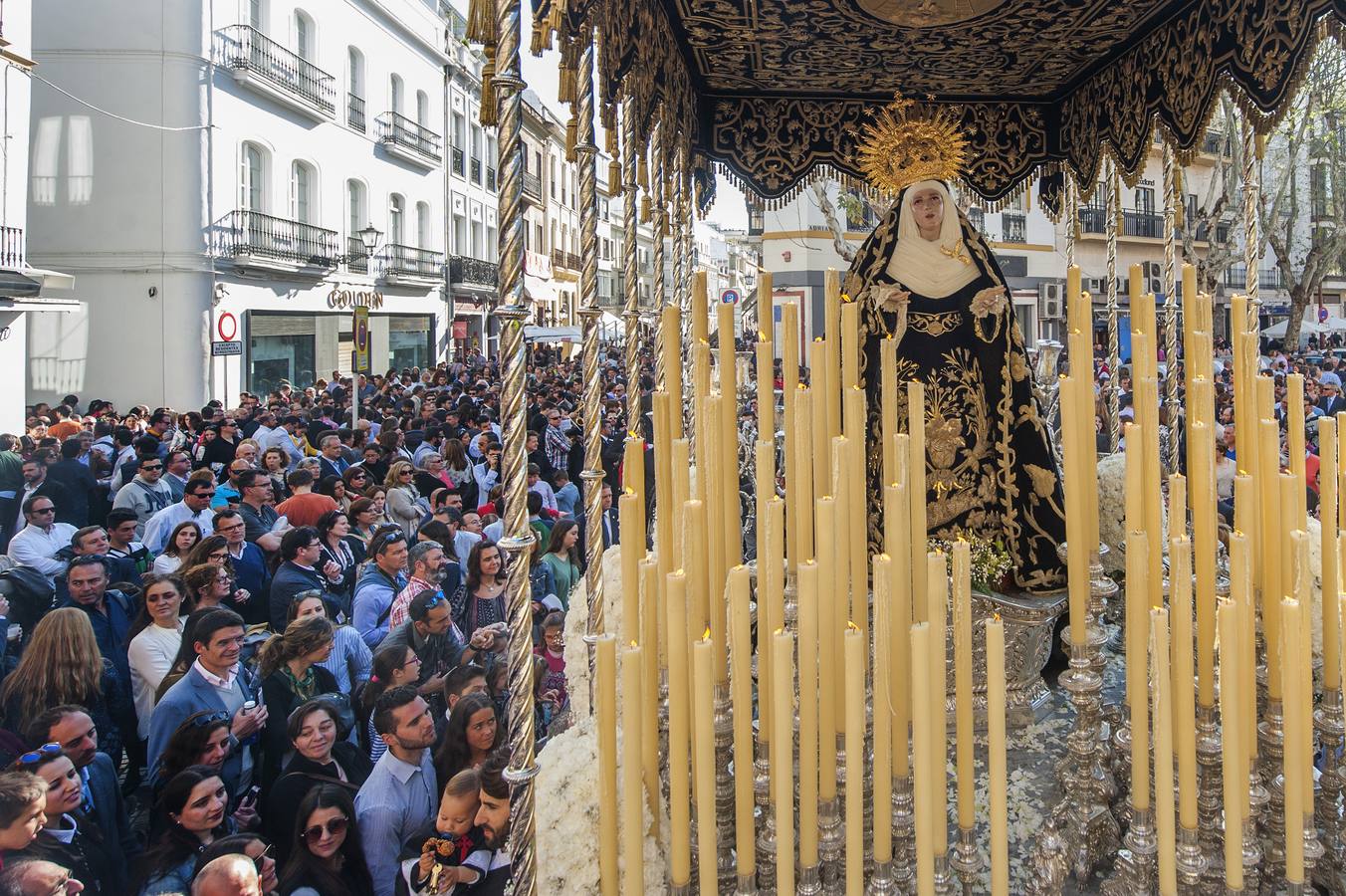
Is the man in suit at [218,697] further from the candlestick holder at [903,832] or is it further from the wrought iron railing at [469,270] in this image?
the wrought iron railing at [469,270]

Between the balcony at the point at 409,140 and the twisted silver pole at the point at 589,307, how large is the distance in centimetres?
2156

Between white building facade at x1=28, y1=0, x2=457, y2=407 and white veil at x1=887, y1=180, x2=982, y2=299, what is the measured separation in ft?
36.3

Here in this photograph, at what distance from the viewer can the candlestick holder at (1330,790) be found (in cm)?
223

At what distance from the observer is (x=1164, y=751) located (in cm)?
191

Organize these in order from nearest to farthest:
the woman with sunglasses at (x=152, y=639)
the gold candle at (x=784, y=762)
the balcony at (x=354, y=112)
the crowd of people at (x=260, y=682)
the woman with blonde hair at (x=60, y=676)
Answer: the gold candle at (x=784, y=762) < the crowd of people at (x=260, y=682) < the woman with blonde hair at (x=60, y=676) < the woman with sunglasses at (x=152, y=639) < the balcony at (x=354, y=112)

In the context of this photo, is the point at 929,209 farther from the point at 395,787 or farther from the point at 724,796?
the point at 395,787

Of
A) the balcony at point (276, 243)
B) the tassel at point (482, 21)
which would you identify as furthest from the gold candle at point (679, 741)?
the balcony at point (276, 243)

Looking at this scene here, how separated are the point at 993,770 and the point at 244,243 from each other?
17.8 metres

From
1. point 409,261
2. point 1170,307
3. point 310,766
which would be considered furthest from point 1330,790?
point 409,261

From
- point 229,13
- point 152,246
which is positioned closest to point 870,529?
point 152,246

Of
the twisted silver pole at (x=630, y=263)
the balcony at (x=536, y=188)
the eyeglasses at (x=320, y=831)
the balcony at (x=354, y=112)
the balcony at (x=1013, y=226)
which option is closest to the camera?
the eyeglasses at (x=320, y=831)

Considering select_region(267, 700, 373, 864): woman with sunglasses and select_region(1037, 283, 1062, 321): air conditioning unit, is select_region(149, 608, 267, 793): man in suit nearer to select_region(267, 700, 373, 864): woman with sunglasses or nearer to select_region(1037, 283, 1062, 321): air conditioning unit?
select_region(267, 700, 373, 864): woman with sunglasses

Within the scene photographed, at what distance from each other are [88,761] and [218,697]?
0.53 meters

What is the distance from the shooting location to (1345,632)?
2.05 m
